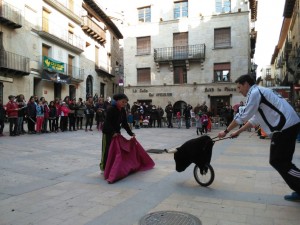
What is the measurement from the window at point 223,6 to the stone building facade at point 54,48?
488 inches

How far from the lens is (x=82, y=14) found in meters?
29.9

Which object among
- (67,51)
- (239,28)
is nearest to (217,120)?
(239,28)

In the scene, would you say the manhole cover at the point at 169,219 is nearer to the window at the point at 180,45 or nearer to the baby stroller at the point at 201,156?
the baby stroller at the point at 201,156

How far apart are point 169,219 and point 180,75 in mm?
27595

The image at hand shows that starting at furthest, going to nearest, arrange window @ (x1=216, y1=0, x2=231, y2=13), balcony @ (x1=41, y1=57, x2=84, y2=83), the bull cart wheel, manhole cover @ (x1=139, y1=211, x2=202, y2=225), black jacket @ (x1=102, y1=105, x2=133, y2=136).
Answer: window @ (x1=216, y1=0, x2=231, y2=13) → balcony @ (x1=41, y1=57, x2=84, y2=83) → black jacket @ (x1=102, y1=105, x2=133, y2=136) → the bull cart wheel → manhole cover @ (x1=139, y1=211, x2=202, y2=225)

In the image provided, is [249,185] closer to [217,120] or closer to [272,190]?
[272,190]

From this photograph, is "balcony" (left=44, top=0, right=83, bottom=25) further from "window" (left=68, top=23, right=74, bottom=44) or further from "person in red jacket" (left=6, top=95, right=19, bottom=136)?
"person in red jacket" (left=6, top=95, right=19, bottom=136)

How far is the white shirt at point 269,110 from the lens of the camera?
416 centimetres

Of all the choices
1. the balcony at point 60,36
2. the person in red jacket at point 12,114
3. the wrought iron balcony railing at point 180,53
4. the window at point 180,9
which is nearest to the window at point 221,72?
the wrought iron balcony railing at point 180,53

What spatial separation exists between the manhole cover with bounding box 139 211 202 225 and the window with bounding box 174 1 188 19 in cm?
2894

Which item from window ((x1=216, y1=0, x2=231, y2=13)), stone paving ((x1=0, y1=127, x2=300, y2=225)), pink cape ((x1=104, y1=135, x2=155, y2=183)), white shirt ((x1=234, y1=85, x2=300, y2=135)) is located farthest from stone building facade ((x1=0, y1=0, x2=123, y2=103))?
white shirt ((x1=234, y1=85, x2=300, y2=135))

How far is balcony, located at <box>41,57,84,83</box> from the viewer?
23780 mm

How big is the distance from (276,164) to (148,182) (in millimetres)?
2318

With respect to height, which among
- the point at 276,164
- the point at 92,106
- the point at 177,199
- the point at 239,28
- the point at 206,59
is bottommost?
the point at 177,199
